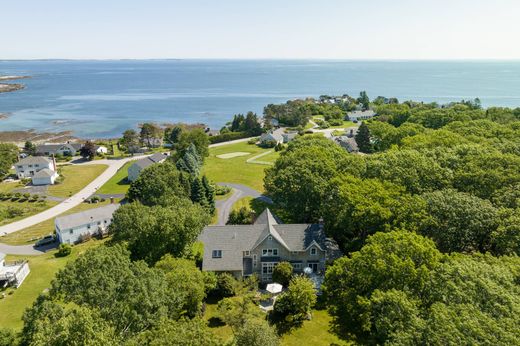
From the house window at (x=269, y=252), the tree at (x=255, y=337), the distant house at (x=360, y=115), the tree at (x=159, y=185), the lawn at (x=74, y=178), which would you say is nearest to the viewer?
the tree at (x=255, y=337)

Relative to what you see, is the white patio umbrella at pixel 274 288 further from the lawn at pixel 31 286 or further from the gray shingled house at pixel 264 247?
the lawn at pixel 31 286

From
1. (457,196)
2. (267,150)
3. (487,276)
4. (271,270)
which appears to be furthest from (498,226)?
(267,150)

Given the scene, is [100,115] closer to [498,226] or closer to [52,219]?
[52,219]

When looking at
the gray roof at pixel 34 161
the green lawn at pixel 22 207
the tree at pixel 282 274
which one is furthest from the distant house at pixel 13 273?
the gray roof at pixel 34 161

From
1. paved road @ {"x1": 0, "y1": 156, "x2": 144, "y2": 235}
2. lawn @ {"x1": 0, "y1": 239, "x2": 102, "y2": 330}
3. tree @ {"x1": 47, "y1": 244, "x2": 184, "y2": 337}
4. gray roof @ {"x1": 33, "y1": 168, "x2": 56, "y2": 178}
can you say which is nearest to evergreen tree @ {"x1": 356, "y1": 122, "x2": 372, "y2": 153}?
paved road @ {"x1": 0, "y1": 156, "x2": 144, "y2": 235}

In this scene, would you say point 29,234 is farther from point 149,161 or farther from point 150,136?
point 150,136

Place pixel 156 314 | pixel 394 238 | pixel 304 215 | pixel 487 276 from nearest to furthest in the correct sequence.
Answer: pixel 487 276 → pixel 156 314 → pixel 394 238 → pixel 304 215
